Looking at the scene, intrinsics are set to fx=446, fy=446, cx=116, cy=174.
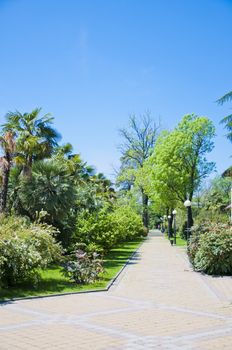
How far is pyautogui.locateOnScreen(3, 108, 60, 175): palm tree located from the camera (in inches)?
912

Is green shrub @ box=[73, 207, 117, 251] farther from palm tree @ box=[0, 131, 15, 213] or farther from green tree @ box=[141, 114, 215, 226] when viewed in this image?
green tree @ box=[141, 114, 215, 226]

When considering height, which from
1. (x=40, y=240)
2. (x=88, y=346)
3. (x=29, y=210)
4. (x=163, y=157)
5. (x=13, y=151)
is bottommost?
(x=88, y=346)

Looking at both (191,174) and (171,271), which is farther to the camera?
(191,174)

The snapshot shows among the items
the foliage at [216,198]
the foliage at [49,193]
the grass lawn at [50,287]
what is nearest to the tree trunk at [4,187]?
the foliage at [49,193]

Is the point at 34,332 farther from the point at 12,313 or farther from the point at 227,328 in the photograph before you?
the point at 227,328

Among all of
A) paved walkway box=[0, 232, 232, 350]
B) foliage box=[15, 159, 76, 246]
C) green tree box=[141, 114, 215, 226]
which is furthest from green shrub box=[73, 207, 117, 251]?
green tree box=[141, 114, 215, 226]

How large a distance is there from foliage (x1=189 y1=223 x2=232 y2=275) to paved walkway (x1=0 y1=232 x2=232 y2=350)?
2.48 m

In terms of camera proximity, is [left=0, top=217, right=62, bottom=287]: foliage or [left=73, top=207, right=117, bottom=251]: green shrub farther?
[left=73, top=207, right=117, bottom=251]: green shrub

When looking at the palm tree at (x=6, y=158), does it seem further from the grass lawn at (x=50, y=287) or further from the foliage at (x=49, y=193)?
the grass lawn at (x=50, y=287)

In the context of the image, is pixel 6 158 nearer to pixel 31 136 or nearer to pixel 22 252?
pixel 31 136

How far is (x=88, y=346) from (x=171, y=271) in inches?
500

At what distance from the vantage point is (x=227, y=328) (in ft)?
27.2

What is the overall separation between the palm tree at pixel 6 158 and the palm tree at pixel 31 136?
48 cm

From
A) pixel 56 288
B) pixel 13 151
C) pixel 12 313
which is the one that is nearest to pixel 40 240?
pixel 56 288
